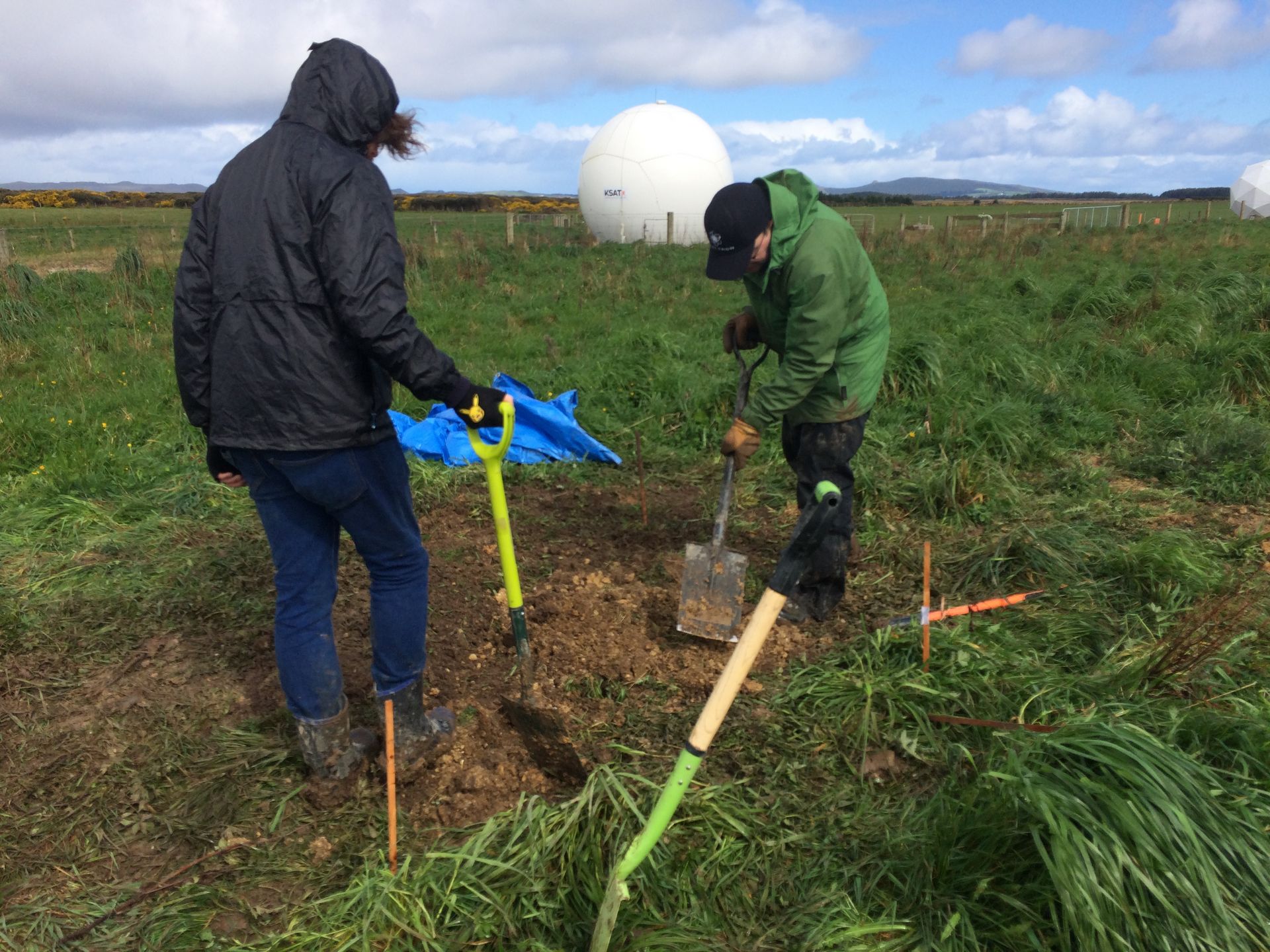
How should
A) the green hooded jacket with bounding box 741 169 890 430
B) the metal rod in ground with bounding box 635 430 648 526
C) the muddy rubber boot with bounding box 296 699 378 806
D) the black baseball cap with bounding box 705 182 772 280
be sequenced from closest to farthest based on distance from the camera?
1. the muddy rubber boot with bounding box 296 699 378 806
2. the black baseball cap with bounding box 705 182 772 280
3. the green hooded jacket with bounding box 741 169 890 430
4. the metal rod in ground with bounding box 635 430 648 526

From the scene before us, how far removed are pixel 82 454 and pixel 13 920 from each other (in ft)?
12.0

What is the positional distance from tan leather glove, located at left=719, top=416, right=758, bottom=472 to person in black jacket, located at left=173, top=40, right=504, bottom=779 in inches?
46.3

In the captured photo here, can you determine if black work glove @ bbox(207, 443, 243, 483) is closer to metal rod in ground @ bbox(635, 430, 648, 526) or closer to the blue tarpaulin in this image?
metal rod in ground @ bbox(635, 430, 648, 526)

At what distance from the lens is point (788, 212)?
2951 millimetres

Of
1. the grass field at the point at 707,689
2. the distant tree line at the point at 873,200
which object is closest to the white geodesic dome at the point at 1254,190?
the distant tree line at the point at 873,200

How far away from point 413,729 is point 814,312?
1.97 metres

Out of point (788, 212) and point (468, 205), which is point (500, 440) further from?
point (468, 205)

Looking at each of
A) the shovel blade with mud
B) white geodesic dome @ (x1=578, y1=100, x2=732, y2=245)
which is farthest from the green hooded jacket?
white geodesic dome @ (x1=578, y1=100, x2=732, y2=245)

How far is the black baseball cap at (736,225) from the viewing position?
2.85 metres

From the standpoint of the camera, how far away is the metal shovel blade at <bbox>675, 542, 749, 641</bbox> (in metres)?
3.33

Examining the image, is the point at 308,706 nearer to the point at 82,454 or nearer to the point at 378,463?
the point at 378,463

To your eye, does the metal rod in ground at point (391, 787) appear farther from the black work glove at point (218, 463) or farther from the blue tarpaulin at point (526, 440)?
the blue tarpaulin at point (526, 440)

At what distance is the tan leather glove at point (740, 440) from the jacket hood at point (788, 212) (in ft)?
1.86

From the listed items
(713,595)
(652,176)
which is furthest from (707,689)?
(652,176)
